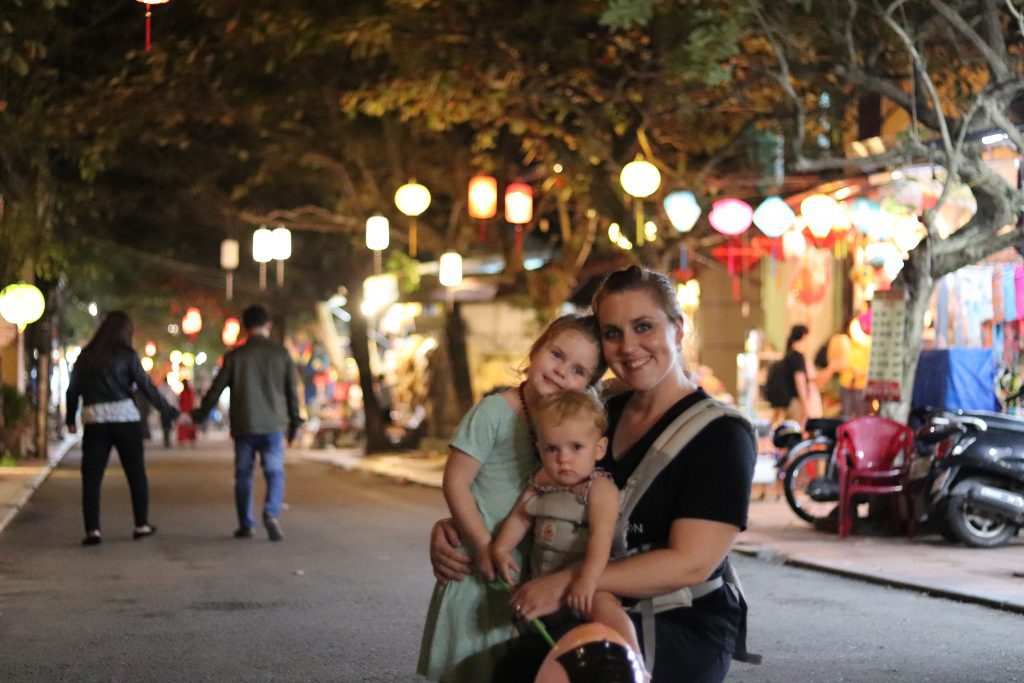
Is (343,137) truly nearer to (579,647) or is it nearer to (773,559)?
(773,559)

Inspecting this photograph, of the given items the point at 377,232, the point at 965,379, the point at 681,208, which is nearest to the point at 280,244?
the point at 377,232

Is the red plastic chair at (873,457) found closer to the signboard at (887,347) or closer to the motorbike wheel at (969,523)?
the signboard at (887,347)

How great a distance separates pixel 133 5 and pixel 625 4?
9.51 m

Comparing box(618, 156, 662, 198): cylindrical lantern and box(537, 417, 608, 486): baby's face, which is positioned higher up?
box(618, 156, 662, 198): cylindrical lantern

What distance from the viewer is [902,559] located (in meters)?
12.3

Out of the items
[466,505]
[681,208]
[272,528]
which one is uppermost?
[681,208]

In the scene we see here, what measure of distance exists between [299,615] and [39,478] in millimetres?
13604

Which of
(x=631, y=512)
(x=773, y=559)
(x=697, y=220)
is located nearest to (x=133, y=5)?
(x=697, y=220)

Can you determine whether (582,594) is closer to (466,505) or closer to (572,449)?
(572,449)

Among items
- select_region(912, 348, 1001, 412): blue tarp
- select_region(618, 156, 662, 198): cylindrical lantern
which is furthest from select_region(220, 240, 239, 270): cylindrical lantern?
select_region(912, 348, 1001, 412): blue tarp

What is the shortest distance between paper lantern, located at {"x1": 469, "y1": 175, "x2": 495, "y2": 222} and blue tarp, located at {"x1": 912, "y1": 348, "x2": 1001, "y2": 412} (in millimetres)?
9059

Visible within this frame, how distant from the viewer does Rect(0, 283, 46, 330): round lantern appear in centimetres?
2356

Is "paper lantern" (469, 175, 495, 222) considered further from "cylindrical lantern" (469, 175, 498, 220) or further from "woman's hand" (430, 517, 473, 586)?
"woman's hand" (430, 517, 473, 586)

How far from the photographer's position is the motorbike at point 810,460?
14180 millimetres
